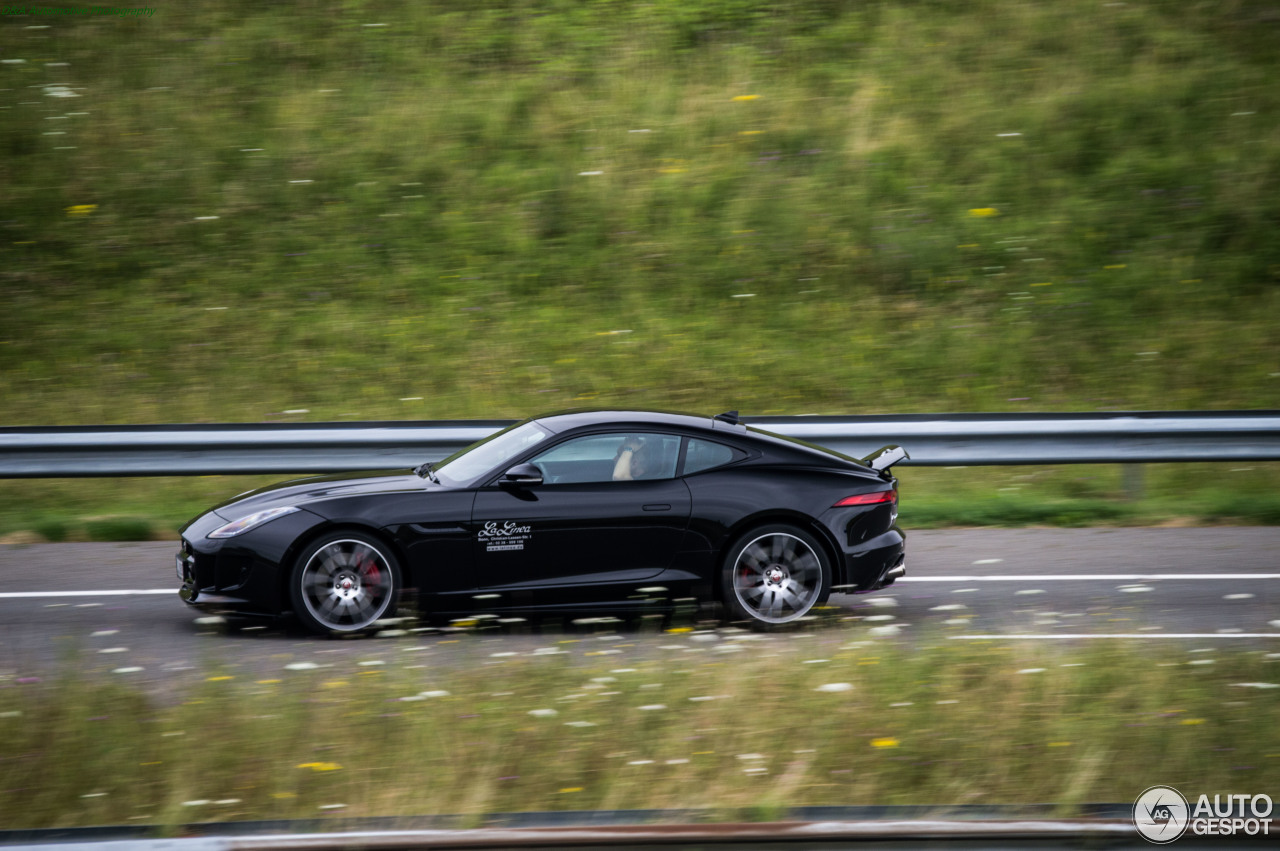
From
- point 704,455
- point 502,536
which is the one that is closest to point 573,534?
point 502,536

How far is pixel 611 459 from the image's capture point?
7039 millimetres

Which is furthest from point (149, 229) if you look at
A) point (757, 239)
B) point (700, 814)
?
point (700, 814)

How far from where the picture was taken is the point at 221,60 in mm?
15336

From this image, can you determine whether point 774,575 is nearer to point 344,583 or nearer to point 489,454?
point 489,454

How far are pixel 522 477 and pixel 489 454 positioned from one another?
0.59m

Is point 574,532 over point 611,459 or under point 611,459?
under

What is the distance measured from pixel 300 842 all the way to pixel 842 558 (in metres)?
4.25

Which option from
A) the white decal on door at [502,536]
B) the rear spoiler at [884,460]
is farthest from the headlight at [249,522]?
the rear spoiler at [884,460]

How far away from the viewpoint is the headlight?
6.70 m

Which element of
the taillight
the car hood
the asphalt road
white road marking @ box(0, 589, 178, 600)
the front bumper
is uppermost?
the car hood

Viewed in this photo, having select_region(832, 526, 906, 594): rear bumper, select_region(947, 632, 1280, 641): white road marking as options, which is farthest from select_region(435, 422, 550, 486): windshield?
select_region(947, 632, 1280, 641): white road marking

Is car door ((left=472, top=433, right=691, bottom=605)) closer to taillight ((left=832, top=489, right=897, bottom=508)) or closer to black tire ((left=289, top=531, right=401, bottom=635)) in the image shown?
black tire ((left=289, top=531, right=401, bottom=635))

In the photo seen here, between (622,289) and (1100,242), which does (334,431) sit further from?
(1100,242)

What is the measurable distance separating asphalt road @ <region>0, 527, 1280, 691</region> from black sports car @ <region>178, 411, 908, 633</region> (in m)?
0.23
